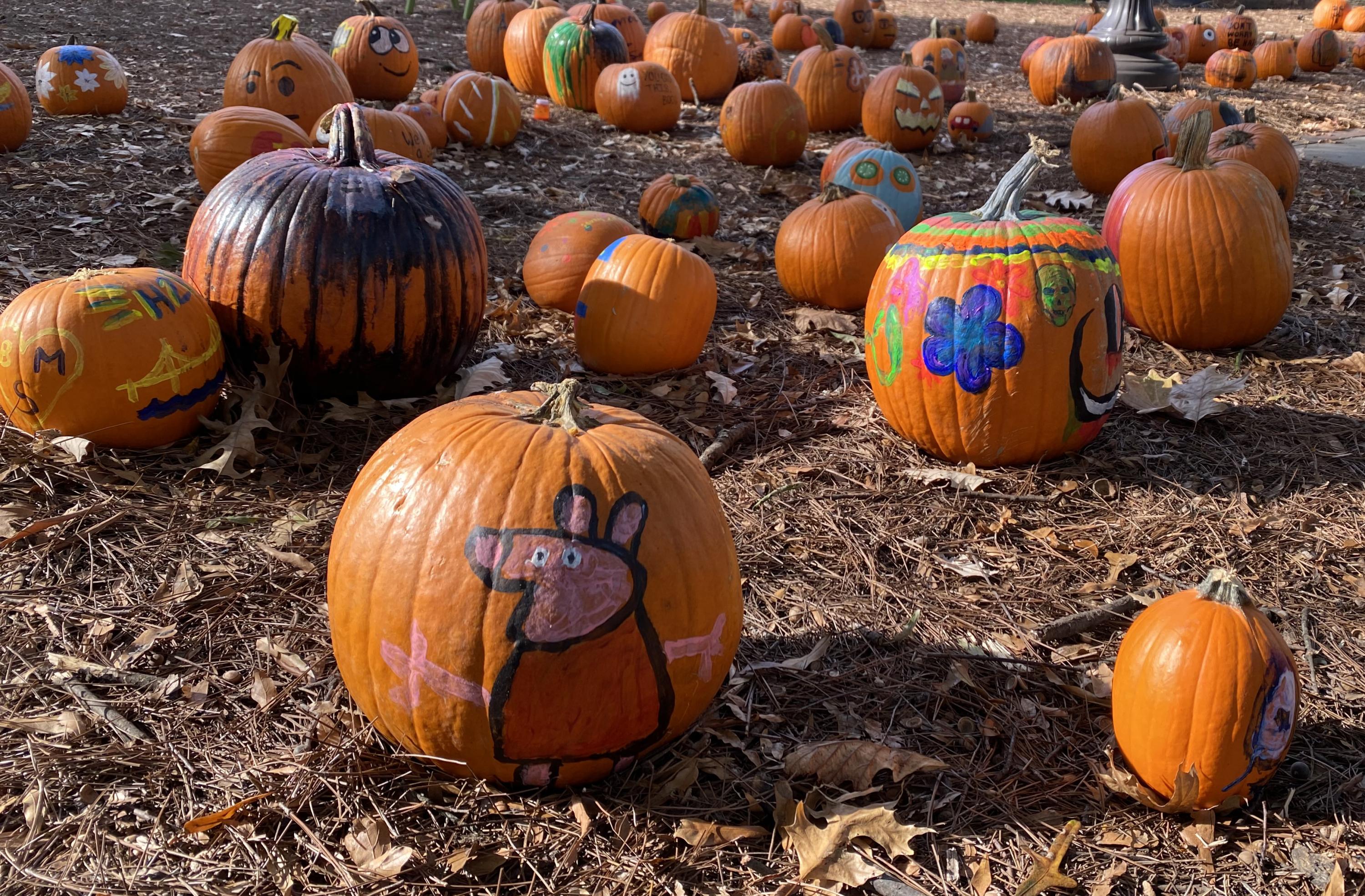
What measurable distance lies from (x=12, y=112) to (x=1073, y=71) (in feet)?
32.0

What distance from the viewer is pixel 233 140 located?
18.5ft

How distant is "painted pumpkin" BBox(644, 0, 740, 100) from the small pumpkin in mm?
6376

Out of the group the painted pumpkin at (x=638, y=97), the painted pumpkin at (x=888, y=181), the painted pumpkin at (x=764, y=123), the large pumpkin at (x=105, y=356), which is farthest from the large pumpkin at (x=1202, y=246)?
the painted pumpkin at (x=638, y=97)

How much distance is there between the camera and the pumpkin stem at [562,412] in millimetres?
2369

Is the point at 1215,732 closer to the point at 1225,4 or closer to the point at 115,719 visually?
the point at 115,719

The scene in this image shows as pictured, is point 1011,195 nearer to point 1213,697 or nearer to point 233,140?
point 1213,697

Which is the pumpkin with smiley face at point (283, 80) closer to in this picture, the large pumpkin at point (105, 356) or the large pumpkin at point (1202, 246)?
the large pumpkin at point (105, 356)

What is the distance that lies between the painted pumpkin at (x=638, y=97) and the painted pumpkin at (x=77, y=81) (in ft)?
13.0

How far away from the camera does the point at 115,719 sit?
2512 millimetres

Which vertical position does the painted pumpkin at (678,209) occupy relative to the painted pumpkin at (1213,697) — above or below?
above

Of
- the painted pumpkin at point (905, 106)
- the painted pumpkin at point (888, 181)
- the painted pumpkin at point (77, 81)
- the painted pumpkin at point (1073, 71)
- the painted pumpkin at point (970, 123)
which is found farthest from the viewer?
the painted pumpkin at point (1073, 71)

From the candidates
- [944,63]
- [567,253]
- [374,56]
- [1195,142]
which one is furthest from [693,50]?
[1195,142]

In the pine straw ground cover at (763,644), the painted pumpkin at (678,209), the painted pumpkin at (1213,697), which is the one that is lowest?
the pine straw ground cover at (763,644)

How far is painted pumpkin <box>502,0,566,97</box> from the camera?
10031 mm
